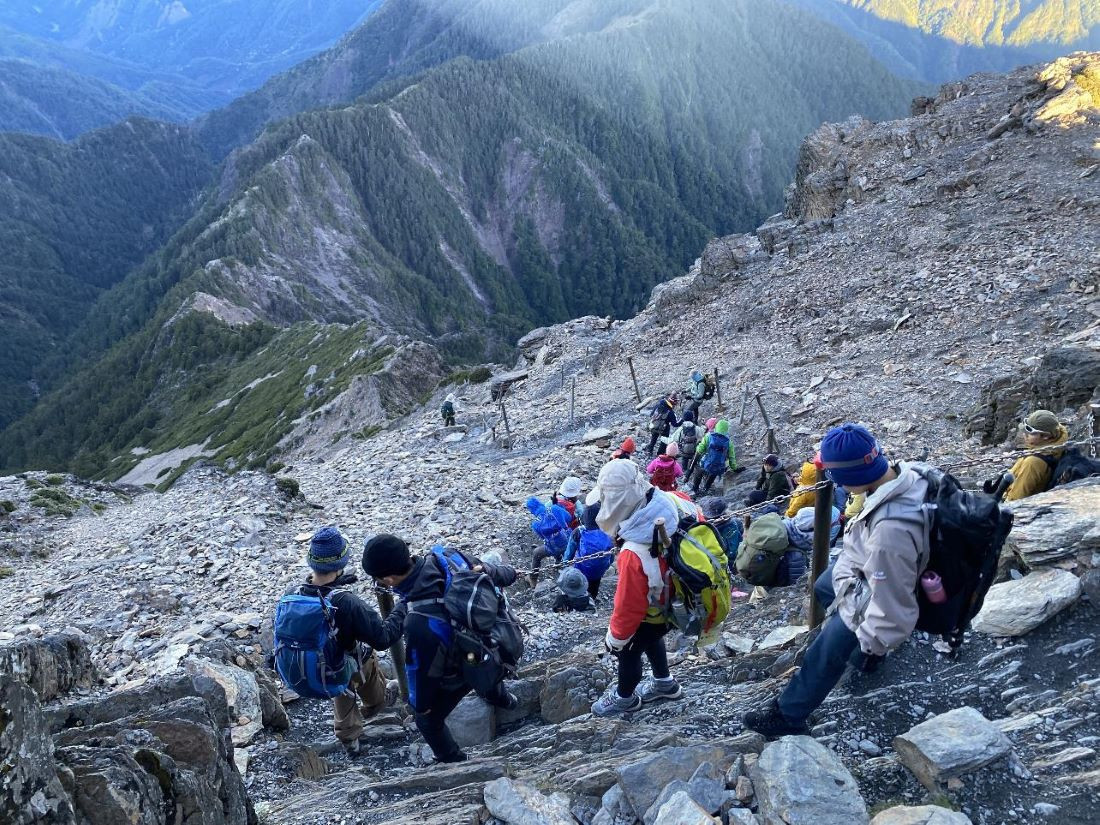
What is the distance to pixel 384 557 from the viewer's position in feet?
16.3

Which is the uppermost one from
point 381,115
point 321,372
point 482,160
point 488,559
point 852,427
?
point 381,115

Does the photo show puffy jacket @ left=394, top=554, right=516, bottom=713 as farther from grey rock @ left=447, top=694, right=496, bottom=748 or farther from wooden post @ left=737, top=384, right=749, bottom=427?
wooden post @ left=737, top=384, right=749, bottom=427

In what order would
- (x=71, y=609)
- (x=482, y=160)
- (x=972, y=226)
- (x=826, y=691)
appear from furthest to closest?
(x=482, y=160)
(x=972, y=226)
(x=71, y=609)
(x=826, y=691)

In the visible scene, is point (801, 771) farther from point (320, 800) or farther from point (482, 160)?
point (482, 160)

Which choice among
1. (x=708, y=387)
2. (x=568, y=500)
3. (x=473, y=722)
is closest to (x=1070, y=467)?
(x=473, y=722)

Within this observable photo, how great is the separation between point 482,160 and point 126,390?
93012 millimetres

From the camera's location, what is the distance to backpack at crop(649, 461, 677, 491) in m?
11.3

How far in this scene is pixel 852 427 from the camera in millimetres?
4141

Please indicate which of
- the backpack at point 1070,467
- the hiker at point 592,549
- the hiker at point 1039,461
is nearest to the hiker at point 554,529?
the hiker at point 592,549

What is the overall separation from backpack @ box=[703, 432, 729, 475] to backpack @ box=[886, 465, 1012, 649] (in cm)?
1032

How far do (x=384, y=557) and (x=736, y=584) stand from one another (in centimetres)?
630

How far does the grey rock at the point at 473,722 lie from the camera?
6.20 m

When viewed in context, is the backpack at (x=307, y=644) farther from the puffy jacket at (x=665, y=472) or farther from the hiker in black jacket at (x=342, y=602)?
the puffy jacket at (x=665, y=472)

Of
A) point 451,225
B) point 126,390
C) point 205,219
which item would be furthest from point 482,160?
point 126,390
